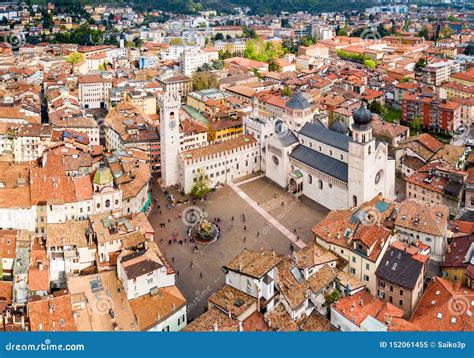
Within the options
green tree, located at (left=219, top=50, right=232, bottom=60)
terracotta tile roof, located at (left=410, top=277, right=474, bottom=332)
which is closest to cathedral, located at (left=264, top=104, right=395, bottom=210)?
terracotta tile roof, located at (left=410, top=277, right=474, bottom=332)

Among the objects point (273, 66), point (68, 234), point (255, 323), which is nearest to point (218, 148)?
point (68, 234)

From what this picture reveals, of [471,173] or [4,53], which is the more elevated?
[4,53]

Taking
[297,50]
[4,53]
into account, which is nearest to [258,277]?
[4,53]

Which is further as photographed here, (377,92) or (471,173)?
(377,92)

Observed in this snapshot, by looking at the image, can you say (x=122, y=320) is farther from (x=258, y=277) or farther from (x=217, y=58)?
(x=217, y=58)

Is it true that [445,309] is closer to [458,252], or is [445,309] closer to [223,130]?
[458,252]

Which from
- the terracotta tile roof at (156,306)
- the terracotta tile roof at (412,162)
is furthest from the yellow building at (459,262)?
the terracotta tile roof at (156,306)

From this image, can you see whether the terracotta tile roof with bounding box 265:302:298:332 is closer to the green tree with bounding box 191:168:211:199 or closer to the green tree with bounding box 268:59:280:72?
the green tree with bounding box 191:168:211:199
